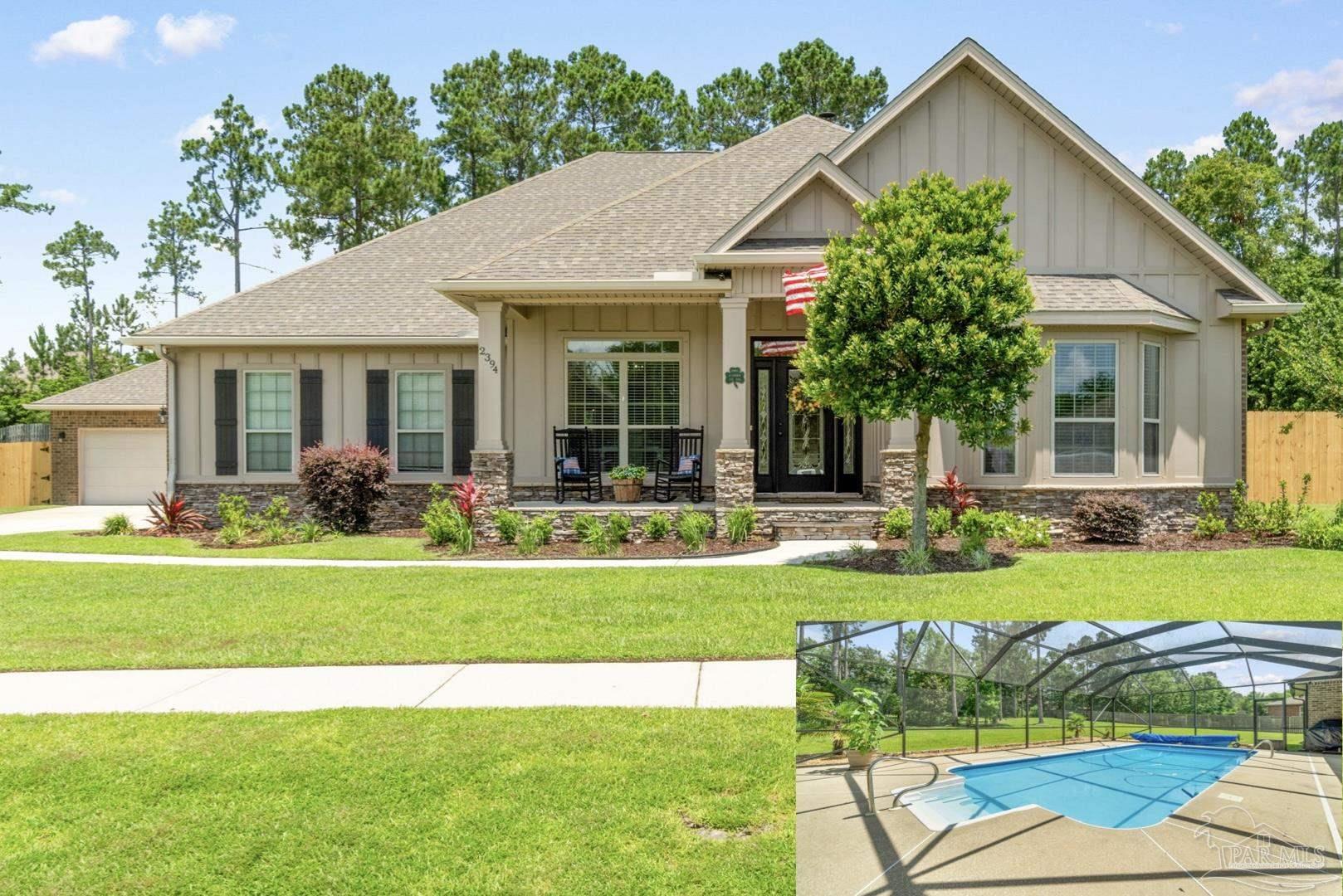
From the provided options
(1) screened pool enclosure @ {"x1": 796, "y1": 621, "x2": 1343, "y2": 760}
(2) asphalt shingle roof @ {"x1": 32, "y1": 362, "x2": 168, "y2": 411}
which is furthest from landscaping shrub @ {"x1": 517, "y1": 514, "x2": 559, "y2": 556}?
(2) asphalt shingle roof @ {"x1": 32, "y1": 362, "x2": 168, "y2": 411}

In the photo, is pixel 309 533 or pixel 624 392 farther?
pixel 624 392

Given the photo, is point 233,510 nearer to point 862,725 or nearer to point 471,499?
point 471,499

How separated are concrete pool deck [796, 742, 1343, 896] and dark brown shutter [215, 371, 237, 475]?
17.3m

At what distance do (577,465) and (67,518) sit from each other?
1230cm

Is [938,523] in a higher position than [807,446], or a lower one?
lower

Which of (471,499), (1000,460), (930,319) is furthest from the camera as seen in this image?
(1000,460)

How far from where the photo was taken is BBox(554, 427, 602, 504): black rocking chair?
1488cm

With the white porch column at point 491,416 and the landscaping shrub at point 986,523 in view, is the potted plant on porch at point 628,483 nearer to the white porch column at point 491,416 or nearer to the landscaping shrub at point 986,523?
the white porch column at point 491,416

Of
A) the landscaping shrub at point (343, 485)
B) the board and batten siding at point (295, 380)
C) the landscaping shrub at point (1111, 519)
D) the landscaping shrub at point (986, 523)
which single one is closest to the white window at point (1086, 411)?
the landscaping shrub at point (1111, 519)

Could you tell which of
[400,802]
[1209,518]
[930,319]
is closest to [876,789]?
[400,802]

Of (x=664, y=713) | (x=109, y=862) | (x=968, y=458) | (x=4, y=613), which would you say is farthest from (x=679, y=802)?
(x=968, y=458)

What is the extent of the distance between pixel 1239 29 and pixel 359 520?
17.2 metres

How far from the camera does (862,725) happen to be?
175 cm

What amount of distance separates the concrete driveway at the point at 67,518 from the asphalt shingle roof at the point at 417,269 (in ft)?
14.0
